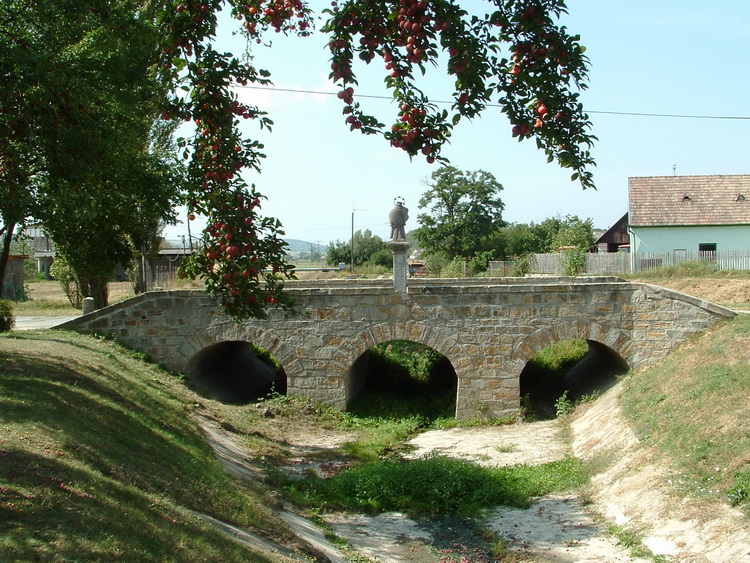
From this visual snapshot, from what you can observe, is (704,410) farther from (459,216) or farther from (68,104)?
(459,216)

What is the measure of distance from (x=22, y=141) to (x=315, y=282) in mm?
12827

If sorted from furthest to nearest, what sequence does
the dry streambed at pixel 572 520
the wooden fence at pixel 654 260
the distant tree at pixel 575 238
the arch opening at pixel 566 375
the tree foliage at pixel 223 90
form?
the distant tree at pixel 575 238
the wooden fence at pixel 654 260
the arch opening at pixel 566 375
the dry streambed at pixel 572 520
the tree foliage at pixel 223 90

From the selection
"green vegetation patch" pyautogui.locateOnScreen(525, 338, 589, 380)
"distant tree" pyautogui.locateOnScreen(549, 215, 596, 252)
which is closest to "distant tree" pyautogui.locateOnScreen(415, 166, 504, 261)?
"distant tree" pyautogui.locateOnScreen(549, 215, 596, 252)

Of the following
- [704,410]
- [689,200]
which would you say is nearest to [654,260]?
[689,200]

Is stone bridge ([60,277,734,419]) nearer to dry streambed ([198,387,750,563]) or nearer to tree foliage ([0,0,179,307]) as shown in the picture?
dry streambed ([198,387,750,563])

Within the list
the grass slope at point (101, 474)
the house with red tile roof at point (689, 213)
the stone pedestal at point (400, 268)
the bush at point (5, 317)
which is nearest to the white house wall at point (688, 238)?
the house with red tile roof at point (689, 213)

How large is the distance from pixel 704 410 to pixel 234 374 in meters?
12.5

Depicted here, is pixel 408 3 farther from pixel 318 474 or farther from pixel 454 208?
pixel 454 208

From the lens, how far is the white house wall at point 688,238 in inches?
1205

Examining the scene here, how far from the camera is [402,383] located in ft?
66.9

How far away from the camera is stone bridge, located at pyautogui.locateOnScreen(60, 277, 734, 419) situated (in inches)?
642

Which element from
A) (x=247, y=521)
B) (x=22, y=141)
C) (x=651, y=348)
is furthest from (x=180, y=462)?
(x=651, y=348)

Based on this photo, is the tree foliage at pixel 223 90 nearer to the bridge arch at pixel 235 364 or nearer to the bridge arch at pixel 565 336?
the bridge arch at pixel 235 364

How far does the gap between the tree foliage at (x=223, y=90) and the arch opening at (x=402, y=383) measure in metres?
9.46
